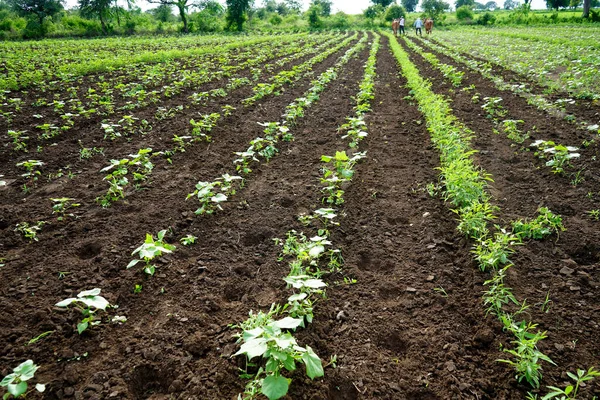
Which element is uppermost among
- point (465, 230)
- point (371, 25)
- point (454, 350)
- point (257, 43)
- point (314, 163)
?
point (371, 25)

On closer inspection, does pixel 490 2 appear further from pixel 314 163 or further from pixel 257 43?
pixel 314 163

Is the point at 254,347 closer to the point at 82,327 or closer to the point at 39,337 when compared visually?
the point at 82,327

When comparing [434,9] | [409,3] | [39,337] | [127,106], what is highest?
[409,3]

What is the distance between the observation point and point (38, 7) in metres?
44.6

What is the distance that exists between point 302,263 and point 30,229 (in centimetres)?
265

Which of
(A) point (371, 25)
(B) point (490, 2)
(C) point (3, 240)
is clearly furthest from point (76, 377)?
(B) point (490, 2)

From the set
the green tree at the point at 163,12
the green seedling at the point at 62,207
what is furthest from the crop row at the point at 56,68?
the green tree at the point at 163,12

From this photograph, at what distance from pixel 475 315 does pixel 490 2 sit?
187 metres

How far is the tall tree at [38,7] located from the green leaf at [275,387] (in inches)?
2298

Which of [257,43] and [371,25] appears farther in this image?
[371,25]

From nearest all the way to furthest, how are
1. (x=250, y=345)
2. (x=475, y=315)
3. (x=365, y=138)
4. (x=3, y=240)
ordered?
(x=250, y=345), (x=475, y=315), (x=3, y=240), (x=365, y=138)

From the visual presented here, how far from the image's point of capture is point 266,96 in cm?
837

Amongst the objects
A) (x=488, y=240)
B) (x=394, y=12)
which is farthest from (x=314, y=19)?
(x=488, y=240)

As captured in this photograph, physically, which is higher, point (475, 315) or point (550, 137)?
point (550, 137)
